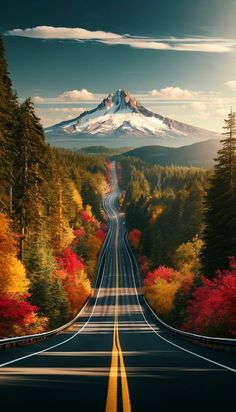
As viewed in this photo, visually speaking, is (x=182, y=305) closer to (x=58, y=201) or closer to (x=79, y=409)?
(x=58, y=201)

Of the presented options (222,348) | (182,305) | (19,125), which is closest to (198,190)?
(182,305)

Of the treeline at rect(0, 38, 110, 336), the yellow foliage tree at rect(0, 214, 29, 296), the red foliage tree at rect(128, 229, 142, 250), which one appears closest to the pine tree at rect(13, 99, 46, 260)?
the treeline at rect(0, 38, 110, 336)

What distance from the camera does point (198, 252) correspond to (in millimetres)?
100438

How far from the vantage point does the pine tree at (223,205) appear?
48.7 m

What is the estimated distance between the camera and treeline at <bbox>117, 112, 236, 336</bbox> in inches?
1565

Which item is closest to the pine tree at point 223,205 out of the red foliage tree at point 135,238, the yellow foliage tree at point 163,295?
the yellow foliage tree at point 163,295

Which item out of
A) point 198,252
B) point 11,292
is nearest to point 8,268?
point 11,292

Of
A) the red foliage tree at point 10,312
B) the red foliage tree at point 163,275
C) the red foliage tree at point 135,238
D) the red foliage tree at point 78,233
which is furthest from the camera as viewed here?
the red foliage tree at point 135,238

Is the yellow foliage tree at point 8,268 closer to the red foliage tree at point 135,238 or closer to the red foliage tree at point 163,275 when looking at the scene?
the red foliage tree at point 163,275

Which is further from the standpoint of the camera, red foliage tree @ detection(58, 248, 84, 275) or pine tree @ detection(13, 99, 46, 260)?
red foliage tree @ detection(58, 248, 84, 275)

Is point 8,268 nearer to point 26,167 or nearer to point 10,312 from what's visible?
point 10,312

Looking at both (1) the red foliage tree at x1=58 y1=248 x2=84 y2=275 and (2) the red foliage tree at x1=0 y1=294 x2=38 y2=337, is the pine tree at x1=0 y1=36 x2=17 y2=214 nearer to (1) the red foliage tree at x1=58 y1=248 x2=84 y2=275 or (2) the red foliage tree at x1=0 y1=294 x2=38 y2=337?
(2) the red foliage tree at x1=0 y1=294 x2=38 y2=337

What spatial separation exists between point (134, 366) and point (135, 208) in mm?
179004

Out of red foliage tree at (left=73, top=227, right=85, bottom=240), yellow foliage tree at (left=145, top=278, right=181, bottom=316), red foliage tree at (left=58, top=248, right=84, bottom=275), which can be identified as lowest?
yellow foliage tree at (left=145, top=278, right=181, bottom=316)
